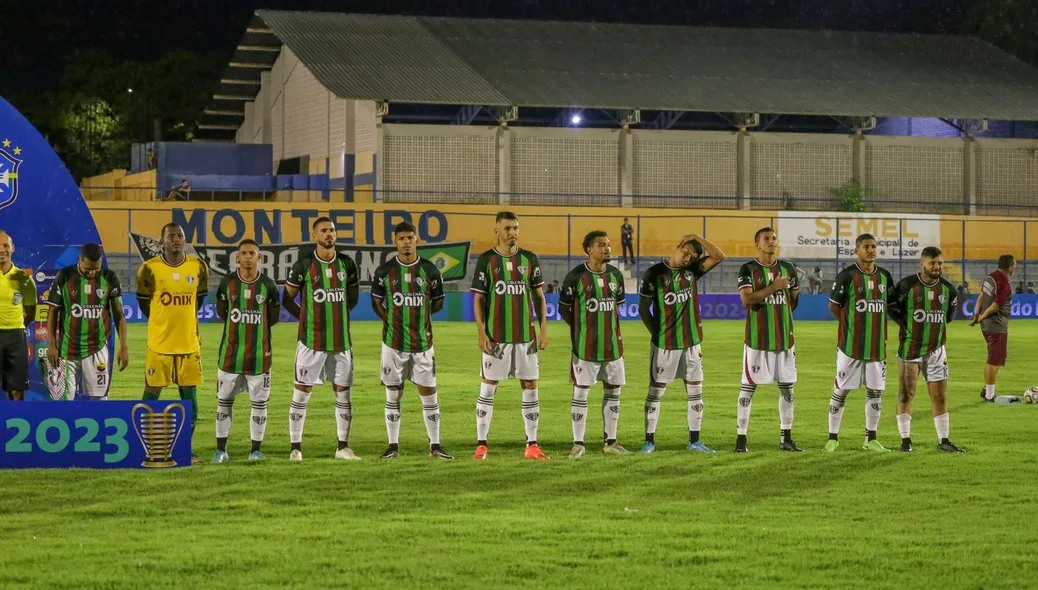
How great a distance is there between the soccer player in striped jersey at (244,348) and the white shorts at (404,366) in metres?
1.09

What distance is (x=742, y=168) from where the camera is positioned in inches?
2226

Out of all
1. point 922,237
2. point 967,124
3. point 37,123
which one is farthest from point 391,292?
point 37,123

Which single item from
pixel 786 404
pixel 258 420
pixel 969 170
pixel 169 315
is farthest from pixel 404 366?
pixel 969 170

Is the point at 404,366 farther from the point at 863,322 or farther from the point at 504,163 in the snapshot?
the point at 504,163

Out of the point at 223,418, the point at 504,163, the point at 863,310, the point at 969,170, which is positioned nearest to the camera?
the point at 223,418

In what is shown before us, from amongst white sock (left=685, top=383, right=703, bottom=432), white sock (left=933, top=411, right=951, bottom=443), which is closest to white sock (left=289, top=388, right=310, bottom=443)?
white sock (left=685, top=383, right=703, bottom=432)

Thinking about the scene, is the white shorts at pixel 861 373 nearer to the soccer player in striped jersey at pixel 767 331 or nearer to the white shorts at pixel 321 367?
the soccer player in striped jersey at pixel 767 331

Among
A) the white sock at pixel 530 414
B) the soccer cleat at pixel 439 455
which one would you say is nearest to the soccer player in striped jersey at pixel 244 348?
the soccer cleat at pixel 439 455

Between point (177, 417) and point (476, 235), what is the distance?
1389 inches

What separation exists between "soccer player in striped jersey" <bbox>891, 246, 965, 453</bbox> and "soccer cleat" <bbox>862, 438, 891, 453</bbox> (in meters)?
0.20

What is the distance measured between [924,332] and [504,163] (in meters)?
41.3

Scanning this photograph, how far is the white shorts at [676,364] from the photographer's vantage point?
509 inches

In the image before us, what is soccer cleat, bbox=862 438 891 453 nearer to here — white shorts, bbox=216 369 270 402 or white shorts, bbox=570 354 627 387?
white shorts, bbox=570 354 627 387

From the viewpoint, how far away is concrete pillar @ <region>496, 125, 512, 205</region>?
53.8 metres
